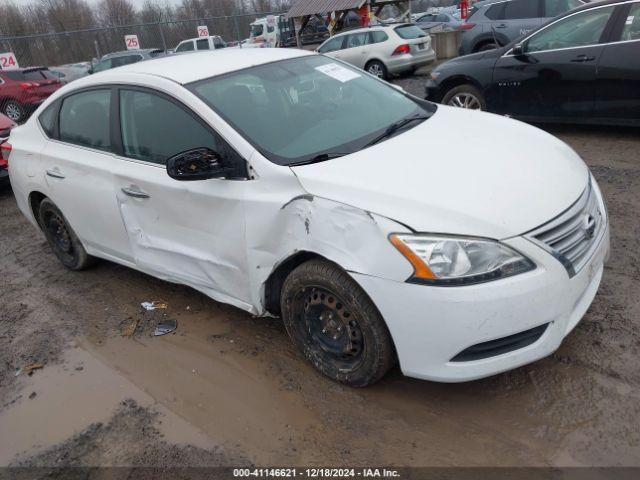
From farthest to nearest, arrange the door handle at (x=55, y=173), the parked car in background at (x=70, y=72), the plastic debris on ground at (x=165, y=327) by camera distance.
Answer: the parked car in background at (x=70, y=72) < the door handle at (x=55, y=173) < the plastic debris on ground at (x=165, y=327)

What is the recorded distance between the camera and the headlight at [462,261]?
230 centimetres

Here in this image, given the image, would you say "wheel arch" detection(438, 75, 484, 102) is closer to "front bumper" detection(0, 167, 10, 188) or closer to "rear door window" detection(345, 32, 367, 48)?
"front bumper" detection(0, 167, 10, 188)

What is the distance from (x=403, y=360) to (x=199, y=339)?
155 cm

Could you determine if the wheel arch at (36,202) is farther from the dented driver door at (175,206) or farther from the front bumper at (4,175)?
the front bumper at (4,175)

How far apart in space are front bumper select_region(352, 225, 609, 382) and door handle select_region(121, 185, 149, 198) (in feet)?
5.49

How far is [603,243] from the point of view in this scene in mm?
2764

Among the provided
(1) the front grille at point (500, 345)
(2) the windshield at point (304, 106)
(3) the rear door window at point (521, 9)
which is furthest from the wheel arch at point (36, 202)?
(3) the rear door window at point (521, 9)

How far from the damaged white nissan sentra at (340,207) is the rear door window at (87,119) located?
0.02 meters

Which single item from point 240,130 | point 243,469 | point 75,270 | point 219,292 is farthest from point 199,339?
point 75,270

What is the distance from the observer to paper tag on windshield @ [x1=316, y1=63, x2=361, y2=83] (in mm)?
3711

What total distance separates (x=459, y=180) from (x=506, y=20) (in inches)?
427

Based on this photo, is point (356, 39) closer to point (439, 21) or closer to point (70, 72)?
point (70, 72)

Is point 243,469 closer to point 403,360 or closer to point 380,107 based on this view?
point 403,360

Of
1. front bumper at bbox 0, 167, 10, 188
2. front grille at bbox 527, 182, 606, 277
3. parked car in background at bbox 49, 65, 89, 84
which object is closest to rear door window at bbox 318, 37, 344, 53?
front bumper at bbox 0, 167, 10, 188
